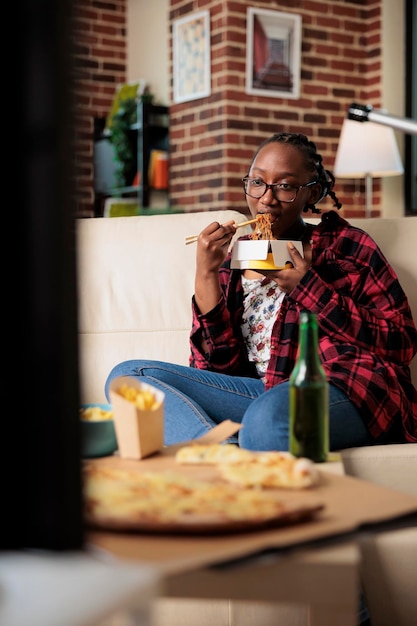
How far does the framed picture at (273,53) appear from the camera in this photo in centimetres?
527

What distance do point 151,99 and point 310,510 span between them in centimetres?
542

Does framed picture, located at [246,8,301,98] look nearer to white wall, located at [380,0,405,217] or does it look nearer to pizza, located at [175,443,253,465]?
white wall, located at [380,0,405,217]

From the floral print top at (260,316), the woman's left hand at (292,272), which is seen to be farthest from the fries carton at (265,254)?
the floral print top at (260,316)

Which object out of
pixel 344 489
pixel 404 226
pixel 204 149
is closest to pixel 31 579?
pixel 344 489

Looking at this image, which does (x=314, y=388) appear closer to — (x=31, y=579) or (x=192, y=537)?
(x=192, y=537)

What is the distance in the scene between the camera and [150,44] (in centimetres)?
628

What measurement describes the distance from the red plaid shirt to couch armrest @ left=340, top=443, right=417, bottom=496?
11cm

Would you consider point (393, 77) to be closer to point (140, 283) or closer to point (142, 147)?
point (142, 147)

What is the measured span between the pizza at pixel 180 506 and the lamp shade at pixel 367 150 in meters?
4.23

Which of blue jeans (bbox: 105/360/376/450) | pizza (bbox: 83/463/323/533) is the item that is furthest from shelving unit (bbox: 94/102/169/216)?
pizza (bbox: 83/463/323/533)

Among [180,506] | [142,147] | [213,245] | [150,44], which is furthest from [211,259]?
[150,44]

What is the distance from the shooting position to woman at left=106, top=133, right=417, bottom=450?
1.95 meters

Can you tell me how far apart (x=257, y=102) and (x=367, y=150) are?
30.2 inches

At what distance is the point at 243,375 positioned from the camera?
2383 mm
